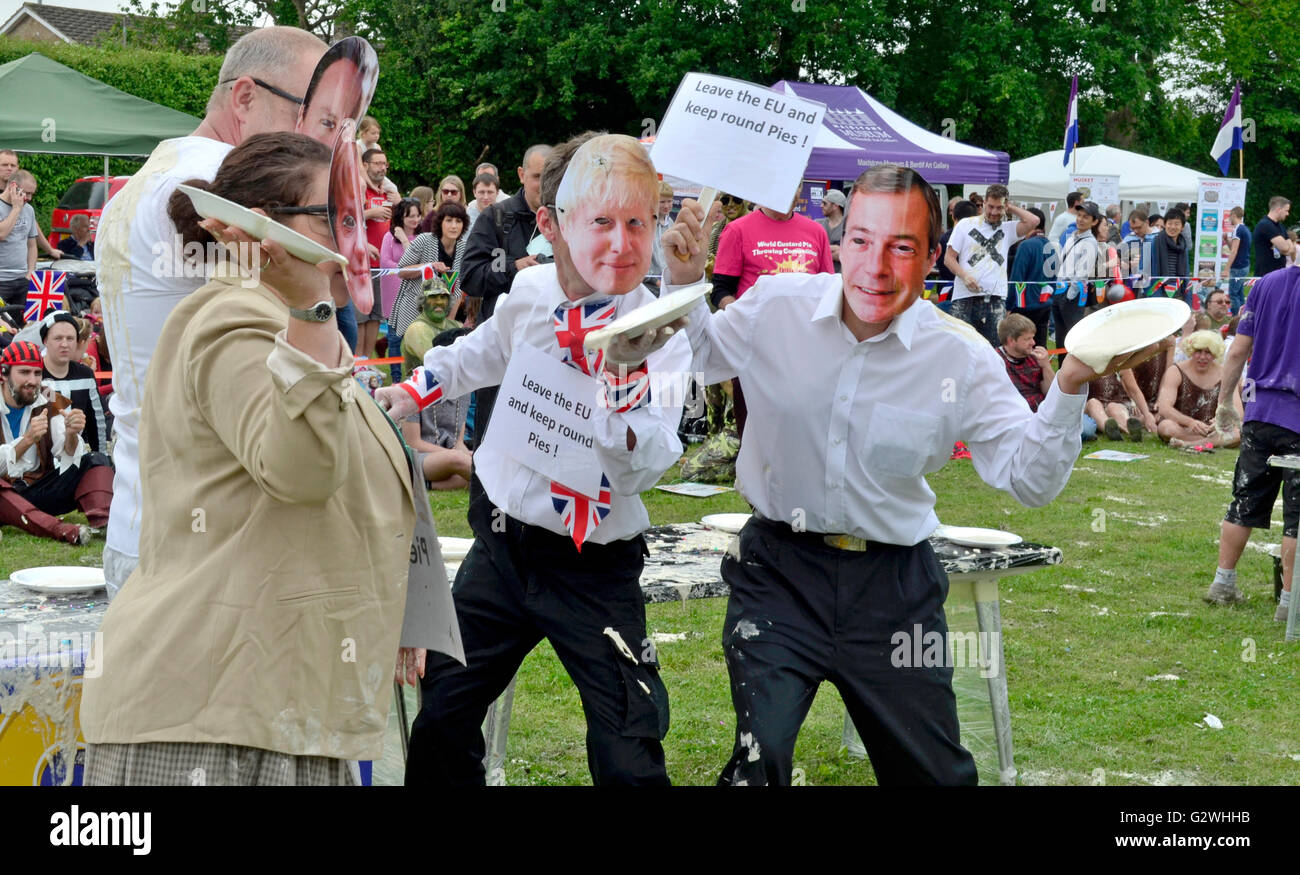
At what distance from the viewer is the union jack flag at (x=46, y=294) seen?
9461 millimetres

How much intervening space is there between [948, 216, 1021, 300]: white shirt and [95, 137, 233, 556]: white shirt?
32.1ft

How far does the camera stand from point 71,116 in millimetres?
13914

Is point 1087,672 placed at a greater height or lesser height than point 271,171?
lesser

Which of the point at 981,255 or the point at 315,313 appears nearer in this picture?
the point at 315,313

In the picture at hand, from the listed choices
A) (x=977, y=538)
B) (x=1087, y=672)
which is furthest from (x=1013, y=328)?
(x=977, y=538)

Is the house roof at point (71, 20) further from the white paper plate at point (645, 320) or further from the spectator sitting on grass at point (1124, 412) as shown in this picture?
the white paper plate at point (645, 320)

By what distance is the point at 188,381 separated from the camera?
2246 mm

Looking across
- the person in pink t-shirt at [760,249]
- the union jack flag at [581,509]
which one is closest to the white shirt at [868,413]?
the union jack flag at [581,509]

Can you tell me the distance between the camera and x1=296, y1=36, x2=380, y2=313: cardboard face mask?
230 cm

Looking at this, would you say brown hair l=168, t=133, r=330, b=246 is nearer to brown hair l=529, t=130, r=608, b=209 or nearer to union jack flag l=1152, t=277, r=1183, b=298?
brown hair l=529, t=130, r=608, b=209

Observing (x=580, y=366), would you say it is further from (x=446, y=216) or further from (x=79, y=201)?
(x=79, y=201)

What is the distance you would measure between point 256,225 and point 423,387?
144 centimetres

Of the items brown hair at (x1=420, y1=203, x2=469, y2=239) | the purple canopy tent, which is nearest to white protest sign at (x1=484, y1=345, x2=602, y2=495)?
brown hair at (x1=420, y1=203, x2=469, y2=239)
